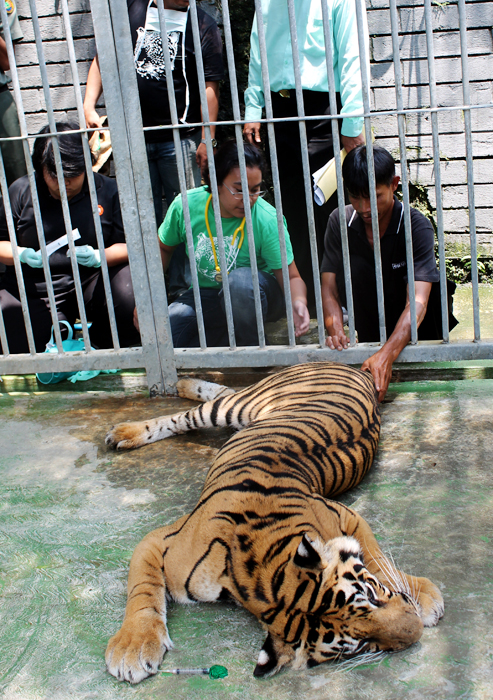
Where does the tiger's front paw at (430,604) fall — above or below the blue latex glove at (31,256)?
below

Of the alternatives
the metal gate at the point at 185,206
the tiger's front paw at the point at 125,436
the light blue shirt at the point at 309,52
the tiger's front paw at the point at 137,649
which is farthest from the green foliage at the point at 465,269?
the tiger's front paw at the point at 137,649

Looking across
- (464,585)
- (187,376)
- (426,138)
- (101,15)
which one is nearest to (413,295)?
(187,376)

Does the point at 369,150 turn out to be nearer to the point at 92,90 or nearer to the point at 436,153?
the point at 436,153

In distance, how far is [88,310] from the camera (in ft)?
13.9

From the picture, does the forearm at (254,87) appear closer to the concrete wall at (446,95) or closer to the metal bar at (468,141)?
the metal bar at (468,141)

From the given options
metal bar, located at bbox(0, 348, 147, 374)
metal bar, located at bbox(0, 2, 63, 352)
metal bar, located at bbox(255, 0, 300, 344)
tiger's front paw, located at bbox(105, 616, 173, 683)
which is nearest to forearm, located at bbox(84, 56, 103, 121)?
metal bar, located at bbox(0, 2, 63, 352)

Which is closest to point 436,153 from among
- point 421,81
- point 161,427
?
point 161,427

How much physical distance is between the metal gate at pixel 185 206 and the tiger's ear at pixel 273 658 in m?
1.94

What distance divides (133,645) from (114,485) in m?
1.00

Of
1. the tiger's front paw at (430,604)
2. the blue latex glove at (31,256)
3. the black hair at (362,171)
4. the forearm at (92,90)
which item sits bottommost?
the tiger's front paw at (430,604)

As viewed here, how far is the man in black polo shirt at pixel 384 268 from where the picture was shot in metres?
3.30

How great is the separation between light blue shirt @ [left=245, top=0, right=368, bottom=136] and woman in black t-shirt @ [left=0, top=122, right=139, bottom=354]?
1128 mm

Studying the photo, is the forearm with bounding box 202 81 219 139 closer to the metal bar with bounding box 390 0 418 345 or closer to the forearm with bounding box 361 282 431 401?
the metal bar with bounding box 390 0 418 345

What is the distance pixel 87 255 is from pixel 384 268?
178 centimetres
